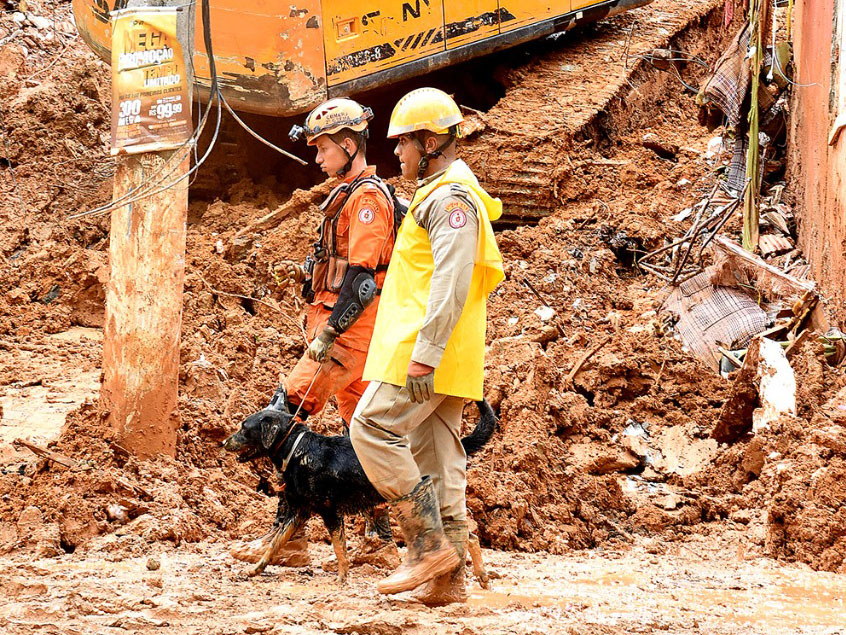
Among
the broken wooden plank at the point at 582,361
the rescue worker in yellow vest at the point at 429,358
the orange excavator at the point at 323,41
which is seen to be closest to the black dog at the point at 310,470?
the rescue worker in yellow vest at the point at 429,358

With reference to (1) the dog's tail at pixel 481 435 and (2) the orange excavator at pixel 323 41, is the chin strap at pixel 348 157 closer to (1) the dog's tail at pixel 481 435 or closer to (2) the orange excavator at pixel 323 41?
(1) the dog's tail at pixel 481 435

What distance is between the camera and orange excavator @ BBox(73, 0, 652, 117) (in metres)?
8.71

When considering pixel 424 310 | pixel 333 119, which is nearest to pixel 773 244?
pixel 333 119

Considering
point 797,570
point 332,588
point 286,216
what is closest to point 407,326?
point 332,588

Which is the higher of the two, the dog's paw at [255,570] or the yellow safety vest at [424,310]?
the yellow safety vest at [424,310]

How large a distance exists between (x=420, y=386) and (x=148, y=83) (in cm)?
259

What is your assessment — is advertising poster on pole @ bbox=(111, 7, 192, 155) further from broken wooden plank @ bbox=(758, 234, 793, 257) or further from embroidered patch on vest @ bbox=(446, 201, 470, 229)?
broken wooden plank @ bbox=(758, 234, 793, 257)

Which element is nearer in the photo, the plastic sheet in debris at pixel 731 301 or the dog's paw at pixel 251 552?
the dog's paw at pixel 251 552

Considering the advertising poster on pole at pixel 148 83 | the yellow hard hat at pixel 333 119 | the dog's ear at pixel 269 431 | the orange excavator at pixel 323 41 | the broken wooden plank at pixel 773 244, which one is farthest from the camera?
the orange excavator at pixel 323 41

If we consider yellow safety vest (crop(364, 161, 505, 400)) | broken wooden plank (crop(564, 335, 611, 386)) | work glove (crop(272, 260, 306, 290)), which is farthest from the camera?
broken wooden plank (crop(564, 335, 611, 386))

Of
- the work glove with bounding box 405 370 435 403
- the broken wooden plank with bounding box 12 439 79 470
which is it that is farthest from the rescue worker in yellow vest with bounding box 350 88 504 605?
the broken wooden plank with bounding box 12 439 79 470

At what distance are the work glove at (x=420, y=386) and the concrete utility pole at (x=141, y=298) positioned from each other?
92.2 inches

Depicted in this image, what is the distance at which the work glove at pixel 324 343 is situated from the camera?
4.83m

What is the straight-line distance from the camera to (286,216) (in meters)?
9.55
